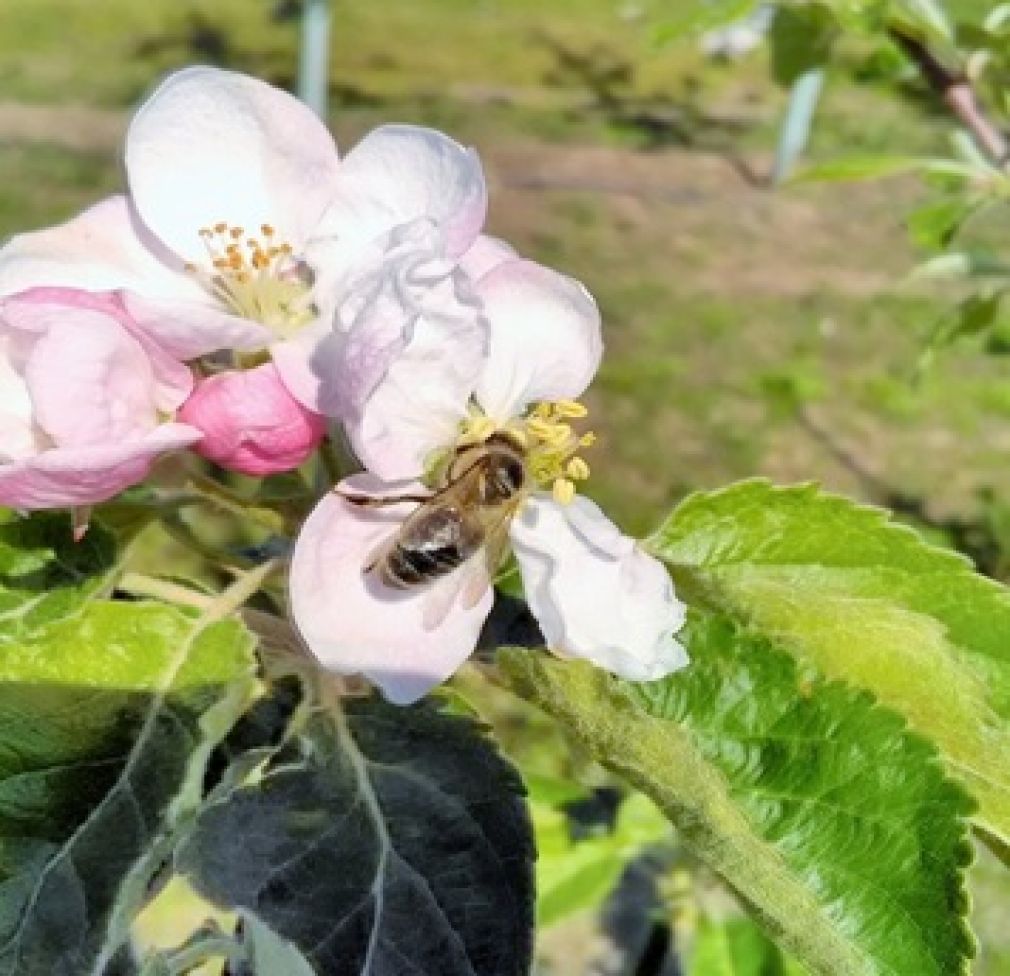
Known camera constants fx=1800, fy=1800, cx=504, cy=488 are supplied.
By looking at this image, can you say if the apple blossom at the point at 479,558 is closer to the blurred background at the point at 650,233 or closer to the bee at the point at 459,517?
the bee at the point at 459,517

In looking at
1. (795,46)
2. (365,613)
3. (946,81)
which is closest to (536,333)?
(365,613)

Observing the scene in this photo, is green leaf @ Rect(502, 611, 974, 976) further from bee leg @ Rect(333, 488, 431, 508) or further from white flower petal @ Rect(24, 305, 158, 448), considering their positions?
white flower petal @ Rect(24, 305, 158, 448)

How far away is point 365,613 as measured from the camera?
765 mm

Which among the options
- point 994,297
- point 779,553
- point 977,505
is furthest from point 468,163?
point 977,505

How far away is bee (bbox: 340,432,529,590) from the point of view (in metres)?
0.77

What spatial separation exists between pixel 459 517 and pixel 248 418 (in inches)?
4.1

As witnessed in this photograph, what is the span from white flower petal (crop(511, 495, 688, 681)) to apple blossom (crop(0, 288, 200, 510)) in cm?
16

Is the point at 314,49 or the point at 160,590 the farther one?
the point at 314,49

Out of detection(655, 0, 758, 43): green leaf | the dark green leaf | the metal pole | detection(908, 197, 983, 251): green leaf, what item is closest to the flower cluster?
detection(655, 0, 758, 43): green leaf

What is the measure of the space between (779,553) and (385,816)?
8.6 inches

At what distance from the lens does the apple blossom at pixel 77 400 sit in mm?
712

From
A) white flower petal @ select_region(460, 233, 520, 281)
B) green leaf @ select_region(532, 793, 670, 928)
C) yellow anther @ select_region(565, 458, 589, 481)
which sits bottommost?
green leaf @ select_region(532, 793, 670, 928)

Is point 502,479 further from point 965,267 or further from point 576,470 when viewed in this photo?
point 965,267

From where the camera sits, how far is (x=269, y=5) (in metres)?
7.69
